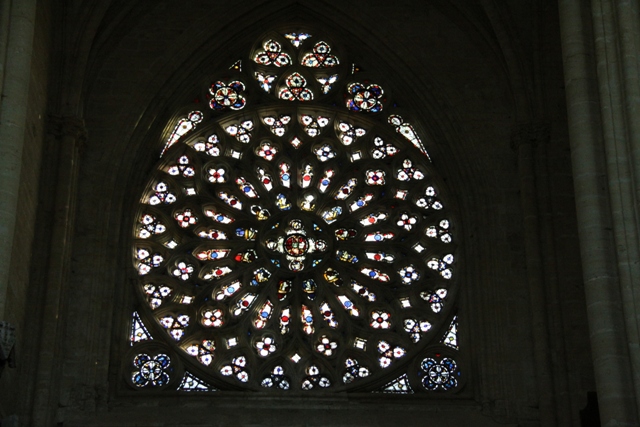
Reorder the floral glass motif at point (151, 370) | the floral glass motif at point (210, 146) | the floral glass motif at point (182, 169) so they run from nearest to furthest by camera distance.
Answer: the floral glass motif at point (151, 370), the floral glass motif at point (182, 169), the floral glass motif at point (210, 146)

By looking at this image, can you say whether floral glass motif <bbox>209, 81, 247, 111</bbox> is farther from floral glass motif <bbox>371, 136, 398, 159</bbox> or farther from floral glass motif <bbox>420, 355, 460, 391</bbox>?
floral glass motif <bbox>420, 355, 460, 391</bbox>

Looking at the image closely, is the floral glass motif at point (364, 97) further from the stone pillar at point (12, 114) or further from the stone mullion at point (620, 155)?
the stone pillar at point (12, 114)

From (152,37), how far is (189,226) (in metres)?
2.46

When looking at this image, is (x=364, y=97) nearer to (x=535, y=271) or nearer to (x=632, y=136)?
(x=535, y=271)

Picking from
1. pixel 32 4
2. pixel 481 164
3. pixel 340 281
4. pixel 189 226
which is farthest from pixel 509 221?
pixel 32 4

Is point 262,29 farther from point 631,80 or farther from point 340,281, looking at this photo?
point 631,80

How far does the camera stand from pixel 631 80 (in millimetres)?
13047

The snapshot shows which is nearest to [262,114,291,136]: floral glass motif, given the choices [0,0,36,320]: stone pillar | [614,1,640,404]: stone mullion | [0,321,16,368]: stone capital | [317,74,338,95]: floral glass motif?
[317,74,338,95]: floral glass motif

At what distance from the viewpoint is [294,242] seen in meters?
17.4

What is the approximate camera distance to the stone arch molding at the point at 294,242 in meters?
16.5

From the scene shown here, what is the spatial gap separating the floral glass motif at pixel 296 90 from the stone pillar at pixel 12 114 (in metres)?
4.96

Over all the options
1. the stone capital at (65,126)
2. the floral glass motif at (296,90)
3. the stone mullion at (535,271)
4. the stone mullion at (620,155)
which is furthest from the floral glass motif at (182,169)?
the stone mullion at (620,155)

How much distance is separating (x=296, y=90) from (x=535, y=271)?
4.05 m

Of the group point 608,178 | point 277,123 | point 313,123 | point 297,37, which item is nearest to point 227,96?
point 277,123
